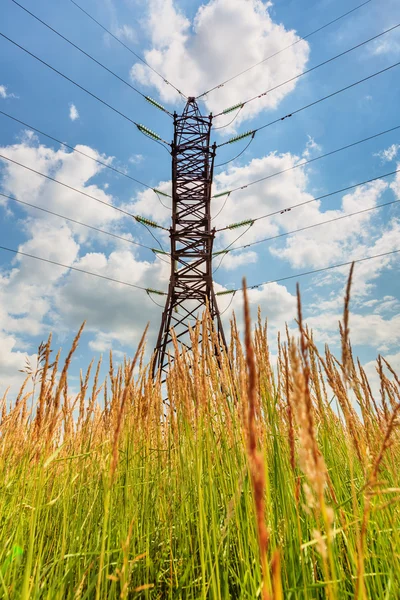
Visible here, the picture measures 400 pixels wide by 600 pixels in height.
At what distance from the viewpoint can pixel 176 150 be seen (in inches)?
517

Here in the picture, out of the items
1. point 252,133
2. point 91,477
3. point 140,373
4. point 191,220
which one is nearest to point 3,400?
point 91,477

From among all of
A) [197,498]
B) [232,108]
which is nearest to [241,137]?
[232,108]

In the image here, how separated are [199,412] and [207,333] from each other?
39 centimetres

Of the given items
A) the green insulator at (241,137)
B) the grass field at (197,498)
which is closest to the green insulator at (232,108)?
the green insulator at (241,137)

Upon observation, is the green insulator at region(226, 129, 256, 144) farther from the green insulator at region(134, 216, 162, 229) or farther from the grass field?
the grass field

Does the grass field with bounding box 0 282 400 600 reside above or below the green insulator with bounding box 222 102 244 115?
below

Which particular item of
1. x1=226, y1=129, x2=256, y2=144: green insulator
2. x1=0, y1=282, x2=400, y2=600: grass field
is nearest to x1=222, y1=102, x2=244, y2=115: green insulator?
x1=226, y1=129, x2=256, y2=144: green insulator

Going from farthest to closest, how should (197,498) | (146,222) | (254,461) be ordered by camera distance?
1. (146,222)
2. (197,498)
3. (254,461)

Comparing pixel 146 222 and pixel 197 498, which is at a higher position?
pixel 146 222

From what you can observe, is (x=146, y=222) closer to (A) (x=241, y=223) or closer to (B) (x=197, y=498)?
(A) (x=241, y=223)

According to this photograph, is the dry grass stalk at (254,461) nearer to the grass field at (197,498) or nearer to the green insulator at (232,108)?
the grass field at (197,498)

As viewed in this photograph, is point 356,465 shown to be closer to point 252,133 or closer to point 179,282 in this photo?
point 179,282

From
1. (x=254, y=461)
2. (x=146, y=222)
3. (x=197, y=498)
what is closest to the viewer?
(x=254, y=461)

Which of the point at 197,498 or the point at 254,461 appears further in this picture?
the point at 197,498
